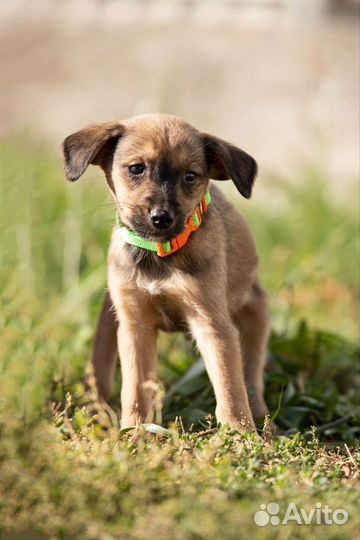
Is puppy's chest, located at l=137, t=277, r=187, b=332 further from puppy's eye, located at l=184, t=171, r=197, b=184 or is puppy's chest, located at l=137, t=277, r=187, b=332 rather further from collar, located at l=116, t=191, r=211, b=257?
puppy's eye, located at l=184, t=171, r=197, b=184

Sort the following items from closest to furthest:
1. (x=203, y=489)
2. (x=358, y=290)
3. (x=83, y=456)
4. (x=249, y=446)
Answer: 1. (x=203, y=489)
2. (x=83, y=456)
3. (x=249, y=446)
4. (x=358, y=290)

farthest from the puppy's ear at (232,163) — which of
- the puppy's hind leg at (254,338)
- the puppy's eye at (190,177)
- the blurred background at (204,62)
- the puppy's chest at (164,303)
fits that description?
the blurred background at (204,62)

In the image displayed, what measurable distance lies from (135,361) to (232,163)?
1035 mm

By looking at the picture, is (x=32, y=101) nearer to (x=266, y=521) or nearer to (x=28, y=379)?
(x=28, y=379)

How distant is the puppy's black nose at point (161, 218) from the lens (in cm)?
373

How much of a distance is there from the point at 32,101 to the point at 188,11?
105 inches

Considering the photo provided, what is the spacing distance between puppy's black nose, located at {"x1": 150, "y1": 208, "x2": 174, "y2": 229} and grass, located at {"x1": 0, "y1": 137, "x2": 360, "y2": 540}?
72 centimetres

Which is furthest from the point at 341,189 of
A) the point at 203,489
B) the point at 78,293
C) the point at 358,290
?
the point at 203,489

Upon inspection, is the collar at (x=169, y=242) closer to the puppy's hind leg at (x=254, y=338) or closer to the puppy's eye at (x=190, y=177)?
the puppy's eye at (x=190, y=177)

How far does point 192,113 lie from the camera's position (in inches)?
371

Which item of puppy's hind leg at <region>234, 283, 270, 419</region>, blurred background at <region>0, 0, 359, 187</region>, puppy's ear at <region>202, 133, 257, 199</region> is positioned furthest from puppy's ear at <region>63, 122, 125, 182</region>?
blurred background at <region>0, 0, 359, 187</region>

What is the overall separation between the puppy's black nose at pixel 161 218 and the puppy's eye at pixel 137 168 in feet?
0.92

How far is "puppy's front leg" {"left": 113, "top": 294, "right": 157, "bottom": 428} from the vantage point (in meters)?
4.19

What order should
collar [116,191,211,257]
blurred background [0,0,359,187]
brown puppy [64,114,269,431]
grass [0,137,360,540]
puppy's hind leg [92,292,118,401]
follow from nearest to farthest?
grass [0,137,360,540], brown puppy [64,114,269,431], collar [116,191,211,257], puppy's hind leg [92,292,118,401], blurred background [0,0,359,187]
